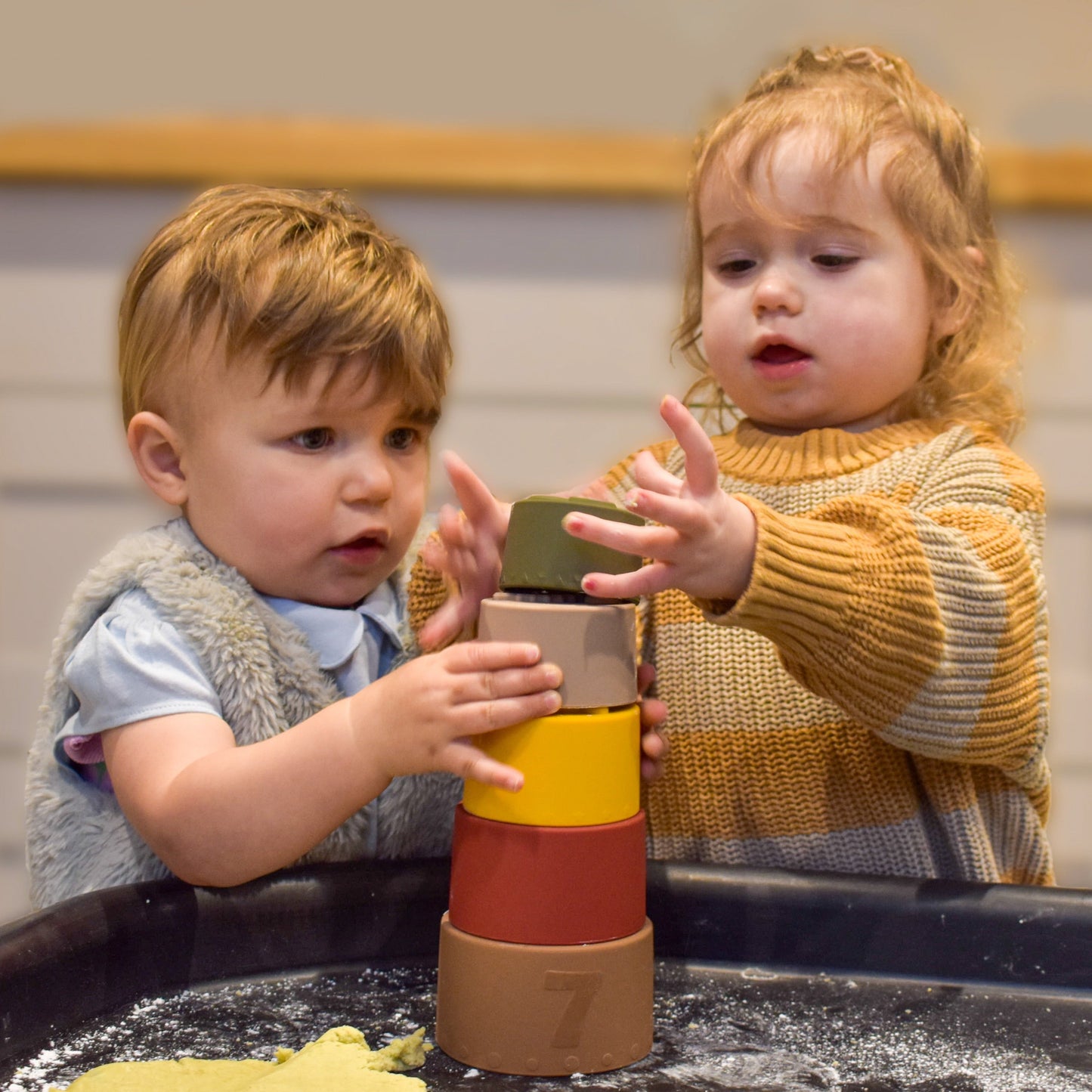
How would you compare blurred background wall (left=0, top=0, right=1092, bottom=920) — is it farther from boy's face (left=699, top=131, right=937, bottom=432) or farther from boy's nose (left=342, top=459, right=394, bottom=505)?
boy's nose (left=342, top=459, right=394, bottom=505)

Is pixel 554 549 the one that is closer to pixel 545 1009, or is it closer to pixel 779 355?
pixel 545 1009

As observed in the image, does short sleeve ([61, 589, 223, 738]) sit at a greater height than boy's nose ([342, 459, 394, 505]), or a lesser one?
lesser

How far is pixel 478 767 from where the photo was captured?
20.4 inches

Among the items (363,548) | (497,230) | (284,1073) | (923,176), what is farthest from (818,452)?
(497,230)

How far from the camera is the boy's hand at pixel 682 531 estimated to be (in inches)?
20.1

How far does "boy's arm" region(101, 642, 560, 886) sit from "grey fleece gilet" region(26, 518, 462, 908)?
5cm

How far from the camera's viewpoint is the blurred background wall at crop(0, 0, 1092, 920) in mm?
1527

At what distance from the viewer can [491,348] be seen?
1.55 m

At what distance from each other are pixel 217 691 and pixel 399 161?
96cm

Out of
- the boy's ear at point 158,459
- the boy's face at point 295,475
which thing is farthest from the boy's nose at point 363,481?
the boy's ear at point 158,459

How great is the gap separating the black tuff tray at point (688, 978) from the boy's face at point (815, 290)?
32 centimetres

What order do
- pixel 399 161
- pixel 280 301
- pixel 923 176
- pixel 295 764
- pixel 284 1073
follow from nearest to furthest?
1. pixel 284 1073
2. pixel 295 764
3. pixel 280 301
4. pixel 923 176
5. pixel 399 161

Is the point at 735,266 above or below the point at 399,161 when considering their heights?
below

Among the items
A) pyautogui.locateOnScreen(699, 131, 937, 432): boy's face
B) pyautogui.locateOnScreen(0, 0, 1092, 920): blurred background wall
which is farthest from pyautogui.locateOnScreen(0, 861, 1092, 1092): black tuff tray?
pyautogui.locateOnScreen(0, 0, 1092, 920): blurred background wall
